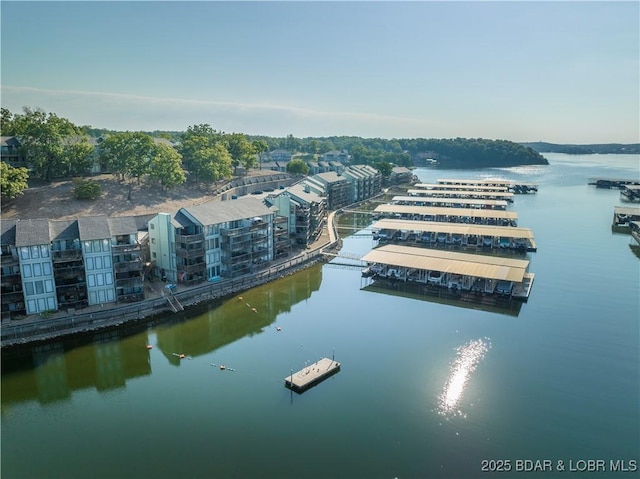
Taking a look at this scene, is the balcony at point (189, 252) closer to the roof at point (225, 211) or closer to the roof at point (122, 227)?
A: the roof at point (225, 211)

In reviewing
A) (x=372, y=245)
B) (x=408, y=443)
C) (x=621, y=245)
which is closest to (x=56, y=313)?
(x=408, y=443)

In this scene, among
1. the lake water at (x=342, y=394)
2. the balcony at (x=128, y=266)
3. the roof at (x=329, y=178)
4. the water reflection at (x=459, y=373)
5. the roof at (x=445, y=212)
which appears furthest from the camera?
the roof at (x=329, y=178)

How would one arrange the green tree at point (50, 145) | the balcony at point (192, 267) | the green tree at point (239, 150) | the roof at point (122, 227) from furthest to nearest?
the green tree at point (239, 150) < the green tree at point (50, 145) < the balcony at point (192, 267) < the roof at point (122, 227)

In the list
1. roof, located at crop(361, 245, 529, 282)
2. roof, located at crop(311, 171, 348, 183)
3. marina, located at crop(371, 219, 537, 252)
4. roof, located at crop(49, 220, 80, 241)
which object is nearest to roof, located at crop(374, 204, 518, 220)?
marina, located at crop(371, 219, 537, 252)

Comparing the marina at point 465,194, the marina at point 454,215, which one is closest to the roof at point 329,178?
the marina at point 454,215

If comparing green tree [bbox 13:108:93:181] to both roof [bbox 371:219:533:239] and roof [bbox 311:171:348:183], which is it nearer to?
roof [bbox 311:171:348:183]

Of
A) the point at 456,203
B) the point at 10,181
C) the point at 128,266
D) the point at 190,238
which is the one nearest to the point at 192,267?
the point at 190,238

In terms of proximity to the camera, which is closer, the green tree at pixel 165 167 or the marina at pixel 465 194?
the green tree at pixel 165 167
